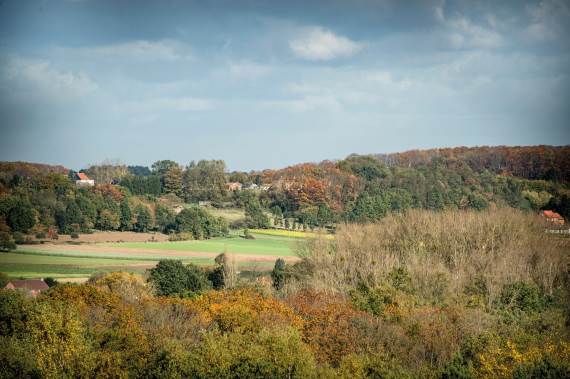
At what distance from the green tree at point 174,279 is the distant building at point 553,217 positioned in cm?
3136

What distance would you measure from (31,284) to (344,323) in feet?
89.3

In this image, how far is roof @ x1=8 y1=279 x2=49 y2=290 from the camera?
135 feet

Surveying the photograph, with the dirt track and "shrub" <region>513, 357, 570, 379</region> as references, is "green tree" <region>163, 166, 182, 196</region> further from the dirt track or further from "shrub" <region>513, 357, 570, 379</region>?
"shrub" <region>513, 357, 570, 379</region>

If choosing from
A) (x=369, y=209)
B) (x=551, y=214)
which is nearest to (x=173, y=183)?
(x=369, y=209)

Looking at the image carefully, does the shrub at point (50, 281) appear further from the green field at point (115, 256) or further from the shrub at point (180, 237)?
the shrub at point (180, 237)

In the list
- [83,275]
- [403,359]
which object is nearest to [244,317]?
[403,359]

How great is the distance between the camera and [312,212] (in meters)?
85.3

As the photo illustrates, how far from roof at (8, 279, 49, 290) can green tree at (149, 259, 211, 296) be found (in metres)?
7.18

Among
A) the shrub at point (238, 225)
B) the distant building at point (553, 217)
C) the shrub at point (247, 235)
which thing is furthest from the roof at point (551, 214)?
the shrub at point (238, 225)

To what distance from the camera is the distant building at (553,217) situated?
56125 millimetres

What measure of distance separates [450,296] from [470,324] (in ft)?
29.1

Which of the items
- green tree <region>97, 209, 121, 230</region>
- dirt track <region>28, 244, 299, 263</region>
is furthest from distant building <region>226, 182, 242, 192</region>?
dirt track <region>28, 244, 299, 263</region>

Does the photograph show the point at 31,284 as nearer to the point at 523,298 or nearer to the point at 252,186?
the point at 523,298

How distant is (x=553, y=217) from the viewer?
60.2m
